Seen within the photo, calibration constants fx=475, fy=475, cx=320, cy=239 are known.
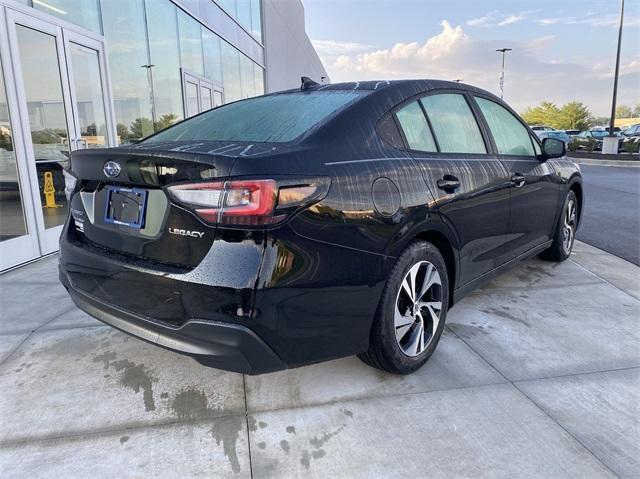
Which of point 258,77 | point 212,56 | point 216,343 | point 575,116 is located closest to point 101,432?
point 216,343

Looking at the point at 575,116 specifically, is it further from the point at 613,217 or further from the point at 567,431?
the point at 567,431

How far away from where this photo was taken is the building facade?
4848mm

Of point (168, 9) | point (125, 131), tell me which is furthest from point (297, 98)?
point (168, 9)

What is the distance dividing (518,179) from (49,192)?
5.01m

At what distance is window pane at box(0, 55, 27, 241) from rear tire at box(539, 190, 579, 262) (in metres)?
5.35

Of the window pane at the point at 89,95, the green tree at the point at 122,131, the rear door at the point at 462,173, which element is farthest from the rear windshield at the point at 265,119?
the green tree at the point at 122,131

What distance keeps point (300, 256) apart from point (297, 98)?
131cm

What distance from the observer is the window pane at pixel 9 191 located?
4.80m

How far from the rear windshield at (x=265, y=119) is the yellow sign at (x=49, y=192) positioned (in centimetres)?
331

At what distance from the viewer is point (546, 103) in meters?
63.3

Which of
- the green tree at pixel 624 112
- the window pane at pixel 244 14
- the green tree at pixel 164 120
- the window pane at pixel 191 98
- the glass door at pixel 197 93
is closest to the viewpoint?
the green tree at pixel 164 120

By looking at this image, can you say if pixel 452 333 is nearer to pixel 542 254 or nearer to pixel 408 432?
pixel 408 432

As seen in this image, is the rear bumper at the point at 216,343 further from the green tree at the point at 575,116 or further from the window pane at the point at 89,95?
the green tree at the point at 575,116

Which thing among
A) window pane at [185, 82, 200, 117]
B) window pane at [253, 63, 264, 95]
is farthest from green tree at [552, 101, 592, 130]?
window pane at [185, 82, 200, 117]
